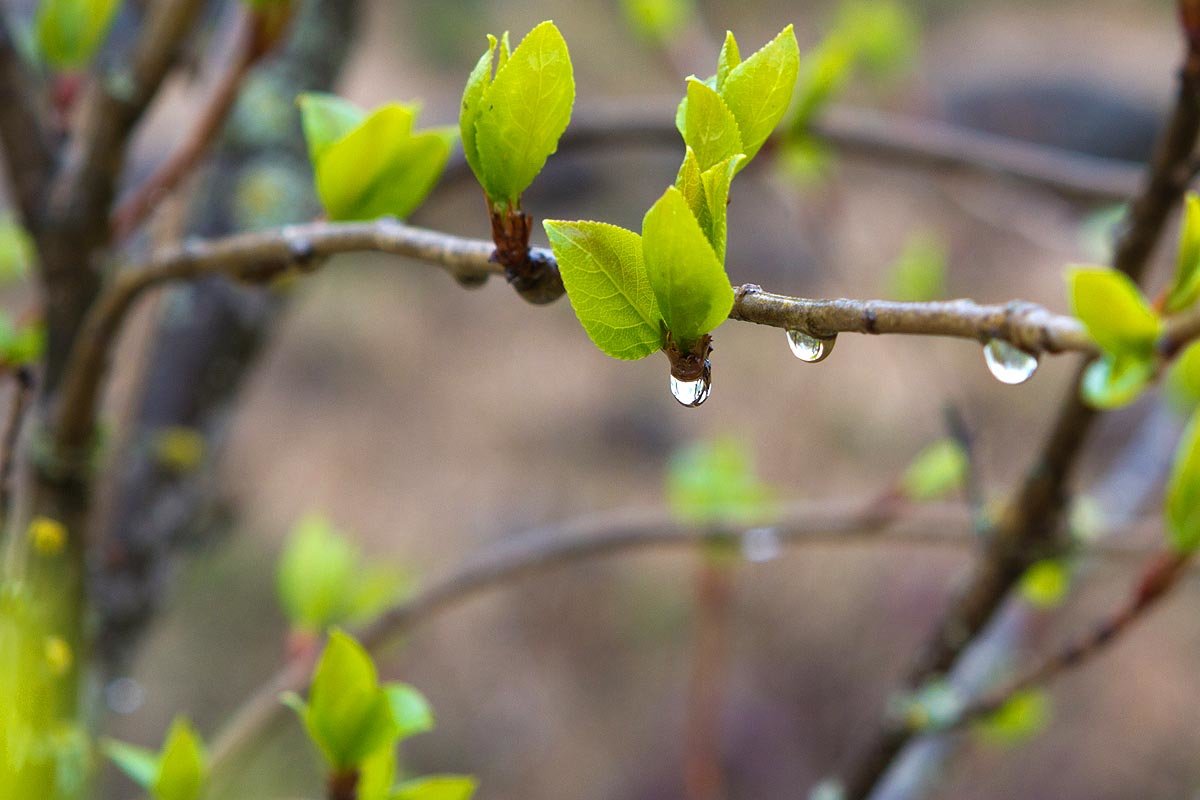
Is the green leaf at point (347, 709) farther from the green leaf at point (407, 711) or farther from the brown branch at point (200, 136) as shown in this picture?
the brown branch at point (200, 136)

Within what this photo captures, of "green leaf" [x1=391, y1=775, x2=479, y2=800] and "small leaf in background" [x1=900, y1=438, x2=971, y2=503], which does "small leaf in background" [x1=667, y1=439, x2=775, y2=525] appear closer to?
"small leaf in background" [x1=900, y1=438, x2=971, y2=503]

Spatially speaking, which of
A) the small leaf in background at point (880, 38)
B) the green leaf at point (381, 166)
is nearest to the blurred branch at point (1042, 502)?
the green leaf at point (381, 166)

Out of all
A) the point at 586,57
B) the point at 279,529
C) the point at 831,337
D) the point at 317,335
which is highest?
the point at 586,57

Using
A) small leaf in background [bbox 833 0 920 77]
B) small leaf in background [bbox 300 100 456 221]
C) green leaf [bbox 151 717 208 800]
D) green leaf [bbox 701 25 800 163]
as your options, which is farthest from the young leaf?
small leaf in background [bbox 833 0 920 77]

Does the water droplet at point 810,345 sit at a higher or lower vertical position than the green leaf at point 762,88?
lower

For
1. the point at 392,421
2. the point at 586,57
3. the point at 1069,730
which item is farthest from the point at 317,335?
the point at 1069,730

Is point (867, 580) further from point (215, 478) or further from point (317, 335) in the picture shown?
point (215, 478)
